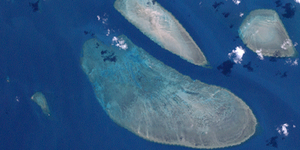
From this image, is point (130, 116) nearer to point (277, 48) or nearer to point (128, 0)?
point (128, 0)

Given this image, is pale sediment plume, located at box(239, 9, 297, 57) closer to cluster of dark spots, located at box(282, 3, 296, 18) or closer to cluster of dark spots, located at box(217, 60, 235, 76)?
cluster of dark spots, located at box(282, 3, 296, 18)

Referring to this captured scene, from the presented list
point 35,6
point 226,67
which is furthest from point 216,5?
point 35,6

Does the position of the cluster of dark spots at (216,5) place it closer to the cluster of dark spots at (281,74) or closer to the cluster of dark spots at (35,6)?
the cluster of dark spots at (281,74)

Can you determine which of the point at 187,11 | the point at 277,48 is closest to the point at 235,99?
the point at 277,48

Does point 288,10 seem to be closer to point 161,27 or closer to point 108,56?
point 161,27

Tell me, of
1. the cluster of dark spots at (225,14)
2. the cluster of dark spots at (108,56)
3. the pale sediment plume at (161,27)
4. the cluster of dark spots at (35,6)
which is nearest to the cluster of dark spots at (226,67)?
the pale sediment plume at (161,27)

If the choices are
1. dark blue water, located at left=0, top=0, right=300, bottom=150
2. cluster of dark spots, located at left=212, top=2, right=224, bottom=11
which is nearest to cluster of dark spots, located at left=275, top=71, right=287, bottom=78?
dark blue water, located at left=0, top=0, right=300, bottom=150
